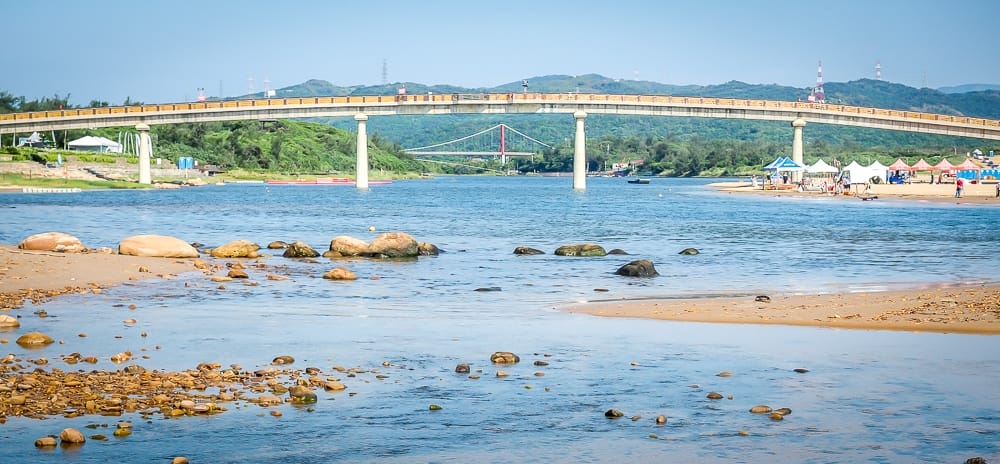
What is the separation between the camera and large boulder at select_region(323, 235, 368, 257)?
43.5m

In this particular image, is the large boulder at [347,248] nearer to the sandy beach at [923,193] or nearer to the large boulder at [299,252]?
the large boulder at [299,252]

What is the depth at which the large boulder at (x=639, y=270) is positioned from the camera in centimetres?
3681

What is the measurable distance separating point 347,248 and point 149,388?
26.7 m

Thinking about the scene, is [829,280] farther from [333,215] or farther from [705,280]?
[333,215]

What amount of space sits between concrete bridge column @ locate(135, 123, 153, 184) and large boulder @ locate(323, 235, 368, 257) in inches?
4460

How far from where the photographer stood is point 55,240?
131ft

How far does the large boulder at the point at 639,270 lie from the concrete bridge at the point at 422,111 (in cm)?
11396

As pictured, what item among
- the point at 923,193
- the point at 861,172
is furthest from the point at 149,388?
the point at 861,172

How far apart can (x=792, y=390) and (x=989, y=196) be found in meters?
111

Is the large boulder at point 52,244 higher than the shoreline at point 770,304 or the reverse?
higher

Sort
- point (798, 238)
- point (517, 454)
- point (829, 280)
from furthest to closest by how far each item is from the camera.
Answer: point (798, 238), point (829, 280), point (517, 454)

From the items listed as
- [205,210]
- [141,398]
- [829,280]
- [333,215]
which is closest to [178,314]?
[141,398]

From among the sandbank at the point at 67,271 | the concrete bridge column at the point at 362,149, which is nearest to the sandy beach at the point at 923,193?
the concrete bridge column at the point at 362,149

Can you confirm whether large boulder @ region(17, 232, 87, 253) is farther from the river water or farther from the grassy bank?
the grassy bank
